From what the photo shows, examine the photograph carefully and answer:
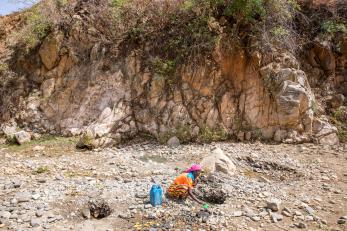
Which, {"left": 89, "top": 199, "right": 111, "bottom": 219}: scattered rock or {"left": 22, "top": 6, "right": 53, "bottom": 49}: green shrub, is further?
{"left": 22, "top": 6, "right": 53, "bottom": 49}: green shrub

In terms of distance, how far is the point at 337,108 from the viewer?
854cm

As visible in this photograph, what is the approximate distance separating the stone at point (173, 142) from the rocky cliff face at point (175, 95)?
0.54 ft

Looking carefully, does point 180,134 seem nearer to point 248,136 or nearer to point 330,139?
point 248,136

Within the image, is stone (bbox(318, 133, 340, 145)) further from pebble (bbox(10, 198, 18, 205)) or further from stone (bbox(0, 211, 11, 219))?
stone (bbox(0, 211, 11, 219))

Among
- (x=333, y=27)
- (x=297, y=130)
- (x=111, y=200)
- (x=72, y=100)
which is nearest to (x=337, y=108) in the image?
(x=297, y=130)

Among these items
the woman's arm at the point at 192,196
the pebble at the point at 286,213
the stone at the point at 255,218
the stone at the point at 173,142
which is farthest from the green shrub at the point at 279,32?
the stone at the point at 255,218

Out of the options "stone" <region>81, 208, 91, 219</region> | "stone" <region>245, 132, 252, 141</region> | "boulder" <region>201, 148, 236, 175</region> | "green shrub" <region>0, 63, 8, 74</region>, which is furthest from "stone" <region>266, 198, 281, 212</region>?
"green shrub" <region>0, 63, 8, 74</region>

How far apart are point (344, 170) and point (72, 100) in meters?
7.28

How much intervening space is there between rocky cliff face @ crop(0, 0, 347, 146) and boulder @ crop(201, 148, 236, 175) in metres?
1.79

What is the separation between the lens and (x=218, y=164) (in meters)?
6.20

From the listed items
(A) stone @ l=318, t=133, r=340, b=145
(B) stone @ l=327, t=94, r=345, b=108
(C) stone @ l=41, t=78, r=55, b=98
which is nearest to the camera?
(A) stone @ l=318, t=133, r=340, b=145

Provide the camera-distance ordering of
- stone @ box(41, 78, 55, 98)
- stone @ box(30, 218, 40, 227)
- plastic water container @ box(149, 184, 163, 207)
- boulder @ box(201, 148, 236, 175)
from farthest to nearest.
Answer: stone @ box(41, 78, 55, 98)
boulder @ box(201, 148, 236, 175)
plastic water container @ box(149, 184, 163, 207)
stone @ box(30, 218, 40, 227)

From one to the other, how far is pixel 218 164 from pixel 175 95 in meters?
2.91

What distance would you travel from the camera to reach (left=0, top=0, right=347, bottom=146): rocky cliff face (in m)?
8.09
